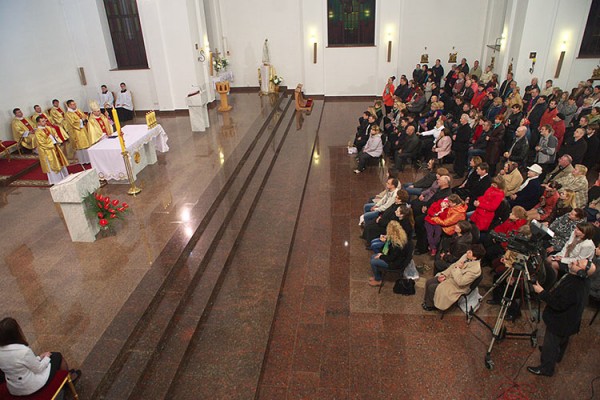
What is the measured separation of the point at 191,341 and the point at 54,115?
974 centimetres

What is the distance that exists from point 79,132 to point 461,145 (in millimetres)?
9228

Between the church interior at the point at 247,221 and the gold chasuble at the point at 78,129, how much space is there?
758 mm

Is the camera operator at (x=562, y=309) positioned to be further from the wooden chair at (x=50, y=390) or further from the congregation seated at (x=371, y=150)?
the congregation seated at (x=371, y=150)

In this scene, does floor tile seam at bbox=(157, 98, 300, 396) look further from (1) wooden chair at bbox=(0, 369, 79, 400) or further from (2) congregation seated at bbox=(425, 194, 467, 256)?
(2) congregation seated at bbox=(425, 194, 467, 256)

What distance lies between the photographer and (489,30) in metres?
15.7

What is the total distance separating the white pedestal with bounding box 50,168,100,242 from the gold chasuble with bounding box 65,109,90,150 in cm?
378

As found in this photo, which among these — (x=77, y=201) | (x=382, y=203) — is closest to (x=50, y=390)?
(x=77, y=201)

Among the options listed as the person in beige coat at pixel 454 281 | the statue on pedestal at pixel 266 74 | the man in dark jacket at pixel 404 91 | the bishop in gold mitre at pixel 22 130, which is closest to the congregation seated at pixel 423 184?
the person in beige coat at pixel 454 281

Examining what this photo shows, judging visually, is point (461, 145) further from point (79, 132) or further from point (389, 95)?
point (79, 132)

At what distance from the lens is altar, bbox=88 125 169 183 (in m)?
9.09

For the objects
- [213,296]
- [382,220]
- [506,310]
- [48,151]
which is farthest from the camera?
[48,151]

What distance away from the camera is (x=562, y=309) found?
4.46 meters

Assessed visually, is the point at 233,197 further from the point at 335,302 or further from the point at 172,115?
the point at 172,115

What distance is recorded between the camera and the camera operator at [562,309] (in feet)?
14.2
